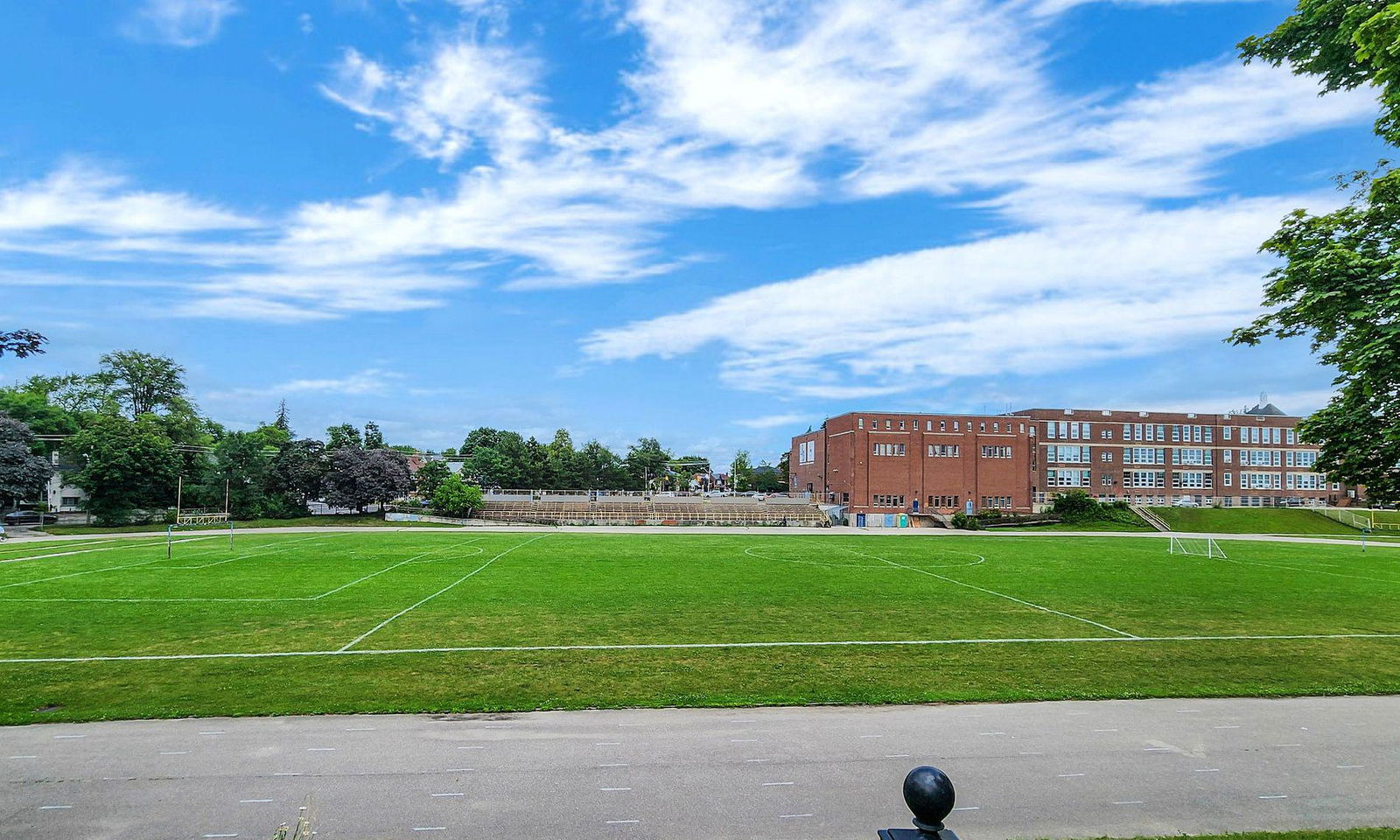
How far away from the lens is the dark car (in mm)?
66750

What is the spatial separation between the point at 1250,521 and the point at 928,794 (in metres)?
86.1

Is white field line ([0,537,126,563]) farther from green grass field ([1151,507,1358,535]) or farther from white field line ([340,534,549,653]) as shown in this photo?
green grass field ([1151,507,1358,535])

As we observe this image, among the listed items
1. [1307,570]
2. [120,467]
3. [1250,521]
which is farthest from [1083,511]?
[120,467]

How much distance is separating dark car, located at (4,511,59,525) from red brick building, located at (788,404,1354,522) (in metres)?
74.6

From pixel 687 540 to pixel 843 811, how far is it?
125 feet

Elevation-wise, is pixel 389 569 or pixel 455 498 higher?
pixel 455 498

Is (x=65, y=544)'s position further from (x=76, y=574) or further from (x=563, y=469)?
(x=563, y=469)

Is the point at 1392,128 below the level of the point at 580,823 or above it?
above

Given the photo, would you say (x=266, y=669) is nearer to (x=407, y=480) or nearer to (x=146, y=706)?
(x=146, y=706)

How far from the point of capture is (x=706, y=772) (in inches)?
326

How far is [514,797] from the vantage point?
761cm

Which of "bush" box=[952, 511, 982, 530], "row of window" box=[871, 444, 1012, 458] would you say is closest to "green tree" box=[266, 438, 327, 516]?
"row of window" box=[871, 444, 1012, 458]

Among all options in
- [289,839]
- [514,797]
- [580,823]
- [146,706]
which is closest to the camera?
[289,839]

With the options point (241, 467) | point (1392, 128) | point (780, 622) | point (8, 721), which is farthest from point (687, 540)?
point (241, 467)
